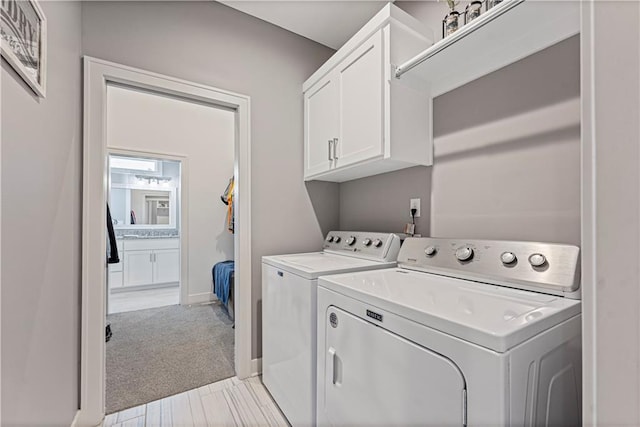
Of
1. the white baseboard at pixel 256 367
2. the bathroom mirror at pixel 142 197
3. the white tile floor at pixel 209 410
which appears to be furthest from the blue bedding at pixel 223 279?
the bathroom mirror at pixel 142 197

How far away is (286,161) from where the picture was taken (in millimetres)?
2203

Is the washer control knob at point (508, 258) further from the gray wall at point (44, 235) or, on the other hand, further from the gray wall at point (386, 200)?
the gray wall at point (44, 235)

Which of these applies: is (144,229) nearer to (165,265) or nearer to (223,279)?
(165,265)

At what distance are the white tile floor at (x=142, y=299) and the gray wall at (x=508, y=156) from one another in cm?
352

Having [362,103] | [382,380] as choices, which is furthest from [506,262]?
[362,103]

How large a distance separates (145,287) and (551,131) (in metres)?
5.20

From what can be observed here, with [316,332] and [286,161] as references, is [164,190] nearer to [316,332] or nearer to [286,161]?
[286,161]

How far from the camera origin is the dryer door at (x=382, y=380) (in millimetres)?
724

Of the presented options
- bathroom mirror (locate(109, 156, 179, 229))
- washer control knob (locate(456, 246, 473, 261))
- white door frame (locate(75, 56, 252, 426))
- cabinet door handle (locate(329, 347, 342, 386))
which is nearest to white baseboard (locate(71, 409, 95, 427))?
white door frame (locate(75, 56, 252, 426))

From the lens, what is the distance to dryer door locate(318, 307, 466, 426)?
724 millimetres

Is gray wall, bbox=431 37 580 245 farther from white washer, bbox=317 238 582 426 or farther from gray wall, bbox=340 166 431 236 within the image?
white washer, bbox=317 238 582 426

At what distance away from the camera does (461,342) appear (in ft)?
2.27

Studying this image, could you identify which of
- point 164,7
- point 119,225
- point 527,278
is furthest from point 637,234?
point 119,225

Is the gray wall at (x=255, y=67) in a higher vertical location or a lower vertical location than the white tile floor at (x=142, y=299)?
higher
